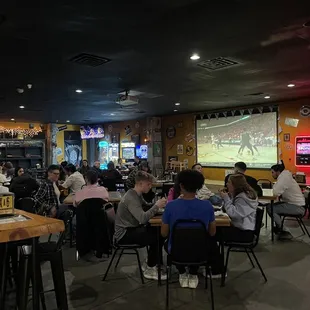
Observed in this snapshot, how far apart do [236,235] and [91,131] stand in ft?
44.7

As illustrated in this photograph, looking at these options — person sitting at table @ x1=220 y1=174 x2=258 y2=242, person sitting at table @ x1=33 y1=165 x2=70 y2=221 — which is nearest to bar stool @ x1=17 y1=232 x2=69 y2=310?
person sitting at table @ x1=33 y1=165 x2=70 y2=221

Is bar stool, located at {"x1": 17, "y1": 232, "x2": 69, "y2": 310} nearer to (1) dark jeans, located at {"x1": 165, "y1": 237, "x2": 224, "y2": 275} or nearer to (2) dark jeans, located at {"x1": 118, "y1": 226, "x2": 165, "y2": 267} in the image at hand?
(2) dark jeans, located at {"x1": 118, "y1": 226, "x2": 165, "y2": 267}

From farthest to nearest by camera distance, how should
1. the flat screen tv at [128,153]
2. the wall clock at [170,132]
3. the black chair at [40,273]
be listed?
the flat screen tv at [128,153] → the wall clock at [170,132] → the black chair at [40,273]

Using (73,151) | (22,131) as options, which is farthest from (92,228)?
(73,151)

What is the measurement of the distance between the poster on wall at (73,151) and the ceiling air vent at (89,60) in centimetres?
1205

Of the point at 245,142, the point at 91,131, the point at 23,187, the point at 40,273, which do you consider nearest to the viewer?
the point at 40,273

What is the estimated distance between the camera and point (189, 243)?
2859mm

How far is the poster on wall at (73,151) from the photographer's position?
664 inches

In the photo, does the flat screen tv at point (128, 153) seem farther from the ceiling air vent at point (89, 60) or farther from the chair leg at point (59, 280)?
the chair leg at point (59, 280)

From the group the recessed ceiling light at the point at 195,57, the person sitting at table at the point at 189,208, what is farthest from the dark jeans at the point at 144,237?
the recessed ceiling light at the point at 195,57

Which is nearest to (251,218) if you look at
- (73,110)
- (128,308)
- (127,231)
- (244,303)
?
(244,303)

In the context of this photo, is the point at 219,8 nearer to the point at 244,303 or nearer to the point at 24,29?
the point at 24,29

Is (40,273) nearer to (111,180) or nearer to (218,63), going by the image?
(218,63)

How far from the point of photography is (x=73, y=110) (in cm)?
1124
